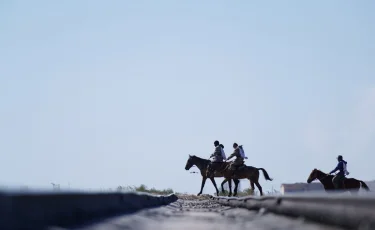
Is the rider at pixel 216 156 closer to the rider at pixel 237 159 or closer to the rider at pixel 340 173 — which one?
the rider at pixel 237 159

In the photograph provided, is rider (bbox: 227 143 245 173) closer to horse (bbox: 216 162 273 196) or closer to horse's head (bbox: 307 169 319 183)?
horse (bbox: 216 162 273 196)

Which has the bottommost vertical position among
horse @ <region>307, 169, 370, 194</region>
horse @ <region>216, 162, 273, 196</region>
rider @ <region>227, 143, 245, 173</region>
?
horse @ <region>307, 169, 370, 194</region>

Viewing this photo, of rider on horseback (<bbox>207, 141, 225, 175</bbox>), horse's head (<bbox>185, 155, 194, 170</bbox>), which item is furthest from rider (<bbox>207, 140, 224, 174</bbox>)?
horse's head (<bbox>185, 155, 194, 170</bbox>)

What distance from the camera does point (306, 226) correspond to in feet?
12.6

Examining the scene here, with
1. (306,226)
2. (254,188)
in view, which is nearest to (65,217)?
(306,226)

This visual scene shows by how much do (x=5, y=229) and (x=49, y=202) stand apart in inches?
33.1

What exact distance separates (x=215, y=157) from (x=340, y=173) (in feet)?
22.0

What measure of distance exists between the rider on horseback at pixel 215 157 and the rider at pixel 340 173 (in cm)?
617

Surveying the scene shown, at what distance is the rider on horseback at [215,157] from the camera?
2442 cm

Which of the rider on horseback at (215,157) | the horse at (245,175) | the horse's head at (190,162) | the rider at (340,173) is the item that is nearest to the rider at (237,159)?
the horse at (245,175)

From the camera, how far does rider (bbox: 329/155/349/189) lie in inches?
775

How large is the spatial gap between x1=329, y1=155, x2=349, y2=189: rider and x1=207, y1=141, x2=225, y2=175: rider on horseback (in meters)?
6.17

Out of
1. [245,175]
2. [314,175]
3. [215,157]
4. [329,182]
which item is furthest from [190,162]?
[329,182]

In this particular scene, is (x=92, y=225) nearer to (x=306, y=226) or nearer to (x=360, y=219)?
(x=306, y=226)
